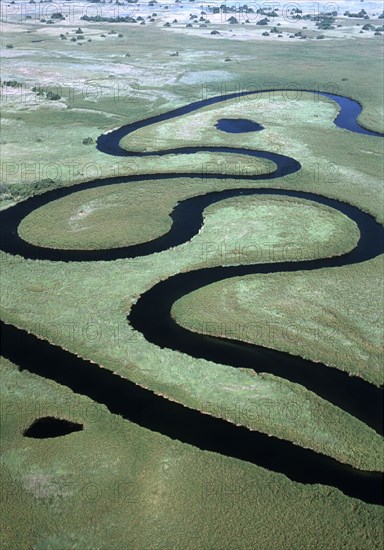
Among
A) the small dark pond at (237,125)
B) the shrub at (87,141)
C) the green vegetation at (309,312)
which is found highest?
the small dark pond at (237,125)

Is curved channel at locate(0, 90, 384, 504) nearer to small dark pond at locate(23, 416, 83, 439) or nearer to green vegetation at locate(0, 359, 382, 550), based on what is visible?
green vegetation at locate(0, 359, 382, 550)

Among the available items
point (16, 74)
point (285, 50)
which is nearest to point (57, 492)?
point (16, 74)

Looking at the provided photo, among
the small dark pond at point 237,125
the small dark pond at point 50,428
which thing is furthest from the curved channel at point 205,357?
the small dark pond at point 237,125

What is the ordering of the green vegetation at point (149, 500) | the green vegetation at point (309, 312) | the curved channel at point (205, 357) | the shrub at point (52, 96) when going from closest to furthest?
the green vegetation at point (149, 500)
the curved channel at point (205, 357)
the green vegetation at point (309, 312)
the shrub at point (52, 96)

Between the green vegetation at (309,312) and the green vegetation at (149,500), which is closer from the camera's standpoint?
the green vegetation at (149,500)

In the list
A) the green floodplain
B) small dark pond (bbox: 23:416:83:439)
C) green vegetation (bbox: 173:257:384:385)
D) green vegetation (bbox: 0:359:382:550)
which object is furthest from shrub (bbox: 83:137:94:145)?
green vegetation (bbox: 0:359:382:550)

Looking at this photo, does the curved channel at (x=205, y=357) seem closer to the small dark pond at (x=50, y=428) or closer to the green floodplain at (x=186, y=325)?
the green floodplain at (x=186, y=325)
